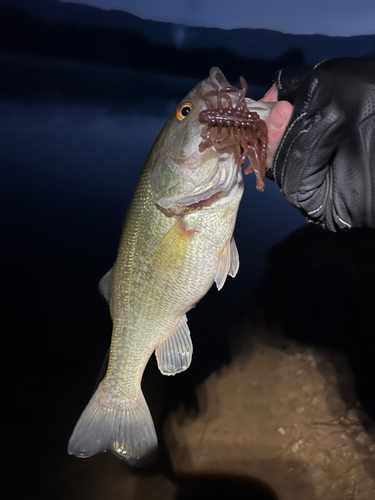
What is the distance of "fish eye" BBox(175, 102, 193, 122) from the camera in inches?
44.7

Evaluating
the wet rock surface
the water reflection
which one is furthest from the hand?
the water reflection

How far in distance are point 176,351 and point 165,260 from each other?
45 cm

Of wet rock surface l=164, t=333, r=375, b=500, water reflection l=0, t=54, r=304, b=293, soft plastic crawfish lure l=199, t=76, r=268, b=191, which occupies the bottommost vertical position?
wet rock surface l=164, t=333, r=375, b=500

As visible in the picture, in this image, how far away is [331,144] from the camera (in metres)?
1.18

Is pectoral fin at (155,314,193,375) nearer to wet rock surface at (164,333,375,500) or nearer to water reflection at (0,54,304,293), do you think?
wet rock surface at (164,333,375,500)

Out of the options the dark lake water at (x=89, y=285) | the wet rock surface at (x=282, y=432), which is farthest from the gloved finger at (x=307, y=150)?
the dark lake water at (x=89, y=285)

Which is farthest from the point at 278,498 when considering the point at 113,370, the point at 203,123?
the point at 203,123

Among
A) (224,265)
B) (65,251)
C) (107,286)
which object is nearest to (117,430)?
(107,286)

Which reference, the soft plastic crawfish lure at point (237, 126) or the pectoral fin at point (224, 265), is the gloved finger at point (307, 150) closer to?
the soft plastic crawfish lure at point (237, 126)

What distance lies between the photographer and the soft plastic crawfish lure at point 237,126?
986 millimetres

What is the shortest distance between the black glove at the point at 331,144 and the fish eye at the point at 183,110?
41 cm

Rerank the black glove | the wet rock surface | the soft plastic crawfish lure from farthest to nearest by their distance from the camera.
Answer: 1. the wet rock surface
2. the black glove
3. the soft plastic crawfish lure

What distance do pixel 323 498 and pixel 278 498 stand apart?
0.87 feet

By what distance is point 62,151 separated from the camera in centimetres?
600
